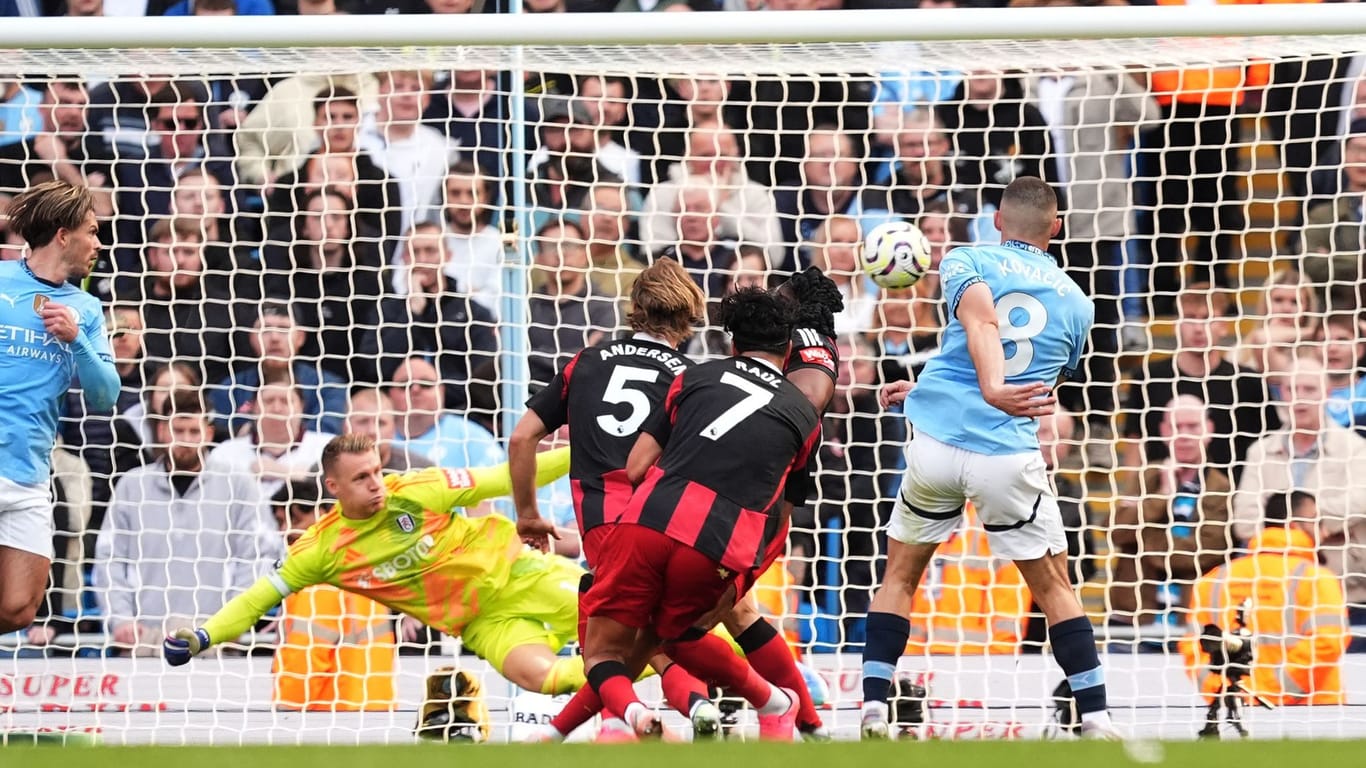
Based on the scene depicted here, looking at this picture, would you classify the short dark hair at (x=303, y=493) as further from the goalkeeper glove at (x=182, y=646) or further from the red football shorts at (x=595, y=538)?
the red football shorts at (x=595, y=538)

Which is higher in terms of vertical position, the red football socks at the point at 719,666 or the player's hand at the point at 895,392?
the player's hand at the point at 895,392

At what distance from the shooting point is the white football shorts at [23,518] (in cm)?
550

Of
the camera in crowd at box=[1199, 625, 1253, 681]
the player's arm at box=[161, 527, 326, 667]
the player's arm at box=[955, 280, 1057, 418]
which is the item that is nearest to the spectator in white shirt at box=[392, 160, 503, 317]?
the player's arm at box=[161, 527, 326, 667]

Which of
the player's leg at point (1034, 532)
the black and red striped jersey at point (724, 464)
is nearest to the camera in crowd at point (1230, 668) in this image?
the player's leg at point (1034, 532)

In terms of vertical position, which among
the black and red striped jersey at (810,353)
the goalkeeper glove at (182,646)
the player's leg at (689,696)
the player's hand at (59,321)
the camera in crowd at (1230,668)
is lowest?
the camera in crowd at (1230,668)

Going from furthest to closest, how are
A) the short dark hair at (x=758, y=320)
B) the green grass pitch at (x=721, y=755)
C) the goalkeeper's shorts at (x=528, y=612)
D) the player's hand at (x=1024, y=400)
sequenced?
the goalkeeper's shorts at (x=528, y=612) → the short dark hair at (x=758, y=320) → the player's hand at (x=1024, y=400) → the green grass pitch at (x=721, y=755)

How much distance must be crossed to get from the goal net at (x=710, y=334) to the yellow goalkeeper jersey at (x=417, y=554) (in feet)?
2.10

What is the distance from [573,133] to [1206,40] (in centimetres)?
299

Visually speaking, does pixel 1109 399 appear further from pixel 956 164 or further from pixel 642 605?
pixel 642 605

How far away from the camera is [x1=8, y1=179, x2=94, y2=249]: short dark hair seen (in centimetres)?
553

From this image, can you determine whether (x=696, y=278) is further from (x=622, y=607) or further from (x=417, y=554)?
(x=622, y=607)

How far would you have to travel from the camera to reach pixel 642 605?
5.00 meters

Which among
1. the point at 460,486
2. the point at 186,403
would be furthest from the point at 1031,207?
the point at 186,403

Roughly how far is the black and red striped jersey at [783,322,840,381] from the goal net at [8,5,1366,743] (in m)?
1.68
